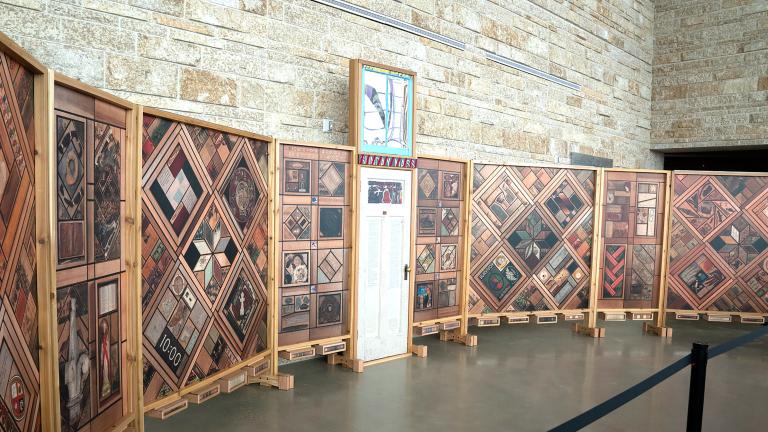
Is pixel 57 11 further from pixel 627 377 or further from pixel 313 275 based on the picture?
pixel 627 377

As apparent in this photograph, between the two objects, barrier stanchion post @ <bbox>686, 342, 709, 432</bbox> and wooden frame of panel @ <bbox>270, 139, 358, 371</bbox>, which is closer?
barrier stanchion post @ <bbox>686, 342, 709, 432</bbox>

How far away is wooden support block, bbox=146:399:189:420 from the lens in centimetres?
383

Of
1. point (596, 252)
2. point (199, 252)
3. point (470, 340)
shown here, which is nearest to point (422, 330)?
point (470, 340)

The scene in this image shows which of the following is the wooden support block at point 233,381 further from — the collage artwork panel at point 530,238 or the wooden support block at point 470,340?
the collage artwork panel at point 530,238

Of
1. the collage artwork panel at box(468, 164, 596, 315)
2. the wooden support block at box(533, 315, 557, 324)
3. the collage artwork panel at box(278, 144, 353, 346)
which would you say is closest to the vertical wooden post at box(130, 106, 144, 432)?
the collage artwork panel at box(278, 144, 353, 346)

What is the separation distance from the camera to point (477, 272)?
7207 mm

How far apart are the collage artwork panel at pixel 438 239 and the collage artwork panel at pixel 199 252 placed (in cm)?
197

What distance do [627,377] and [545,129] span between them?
4586mm

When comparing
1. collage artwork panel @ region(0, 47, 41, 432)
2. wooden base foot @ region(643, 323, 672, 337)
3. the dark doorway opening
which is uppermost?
the dark doorway opening

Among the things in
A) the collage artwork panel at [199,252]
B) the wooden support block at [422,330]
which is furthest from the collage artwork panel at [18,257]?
the wooden support block at [422,330]

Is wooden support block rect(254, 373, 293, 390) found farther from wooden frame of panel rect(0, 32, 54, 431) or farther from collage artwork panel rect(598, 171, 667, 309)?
collage artwork panel rect(598, 171, 667, 309)

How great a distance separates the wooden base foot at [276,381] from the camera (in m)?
5.16

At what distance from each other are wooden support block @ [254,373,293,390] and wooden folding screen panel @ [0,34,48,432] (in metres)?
2.68

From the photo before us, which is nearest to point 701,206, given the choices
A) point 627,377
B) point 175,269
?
point 627,377
